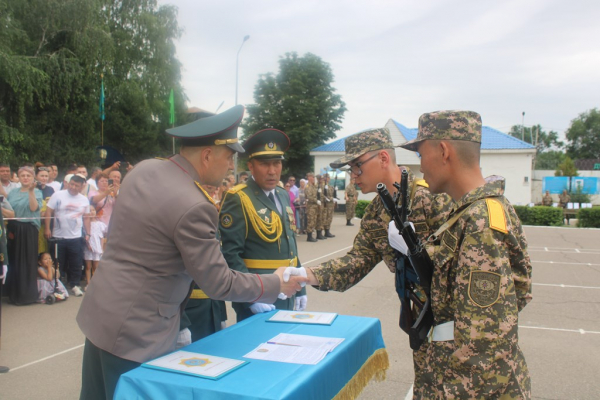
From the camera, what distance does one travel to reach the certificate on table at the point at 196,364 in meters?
1.81

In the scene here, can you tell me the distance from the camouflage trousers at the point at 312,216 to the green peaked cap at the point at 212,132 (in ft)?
39.4

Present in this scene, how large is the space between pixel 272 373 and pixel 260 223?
1626mm

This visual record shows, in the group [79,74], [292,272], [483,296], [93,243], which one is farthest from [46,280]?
[79,74]

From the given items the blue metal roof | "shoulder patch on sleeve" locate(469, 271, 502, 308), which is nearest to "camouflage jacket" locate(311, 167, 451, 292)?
"shoulder patch on sleeve" locate(469, 271, 502, 308)

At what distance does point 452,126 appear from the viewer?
191cm

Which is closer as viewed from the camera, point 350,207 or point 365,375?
point 365,375

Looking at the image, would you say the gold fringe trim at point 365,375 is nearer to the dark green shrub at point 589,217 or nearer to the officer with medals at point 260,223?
the officer with medals at point 260,223

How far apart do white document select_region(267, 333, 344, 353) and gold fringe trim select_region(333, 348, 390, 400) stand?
194mm

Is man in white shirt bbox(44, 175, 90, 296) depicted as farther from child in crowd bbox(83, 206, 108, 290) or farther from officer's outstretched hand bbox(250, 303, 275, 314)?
officer's outstretched hand bbox(250, 303, 275, 314)

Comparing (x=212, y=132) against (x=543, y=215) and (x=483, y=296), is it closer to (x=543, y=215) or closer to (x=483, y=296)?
(x=483, y=296)

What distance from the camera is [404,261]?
2221mm

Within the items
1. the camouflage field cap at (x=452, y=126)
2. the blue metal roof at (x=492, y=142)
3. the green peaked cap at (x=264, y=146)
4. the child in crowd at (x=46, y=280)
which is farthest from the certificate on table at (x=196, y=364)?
the blue metal roof at (x=492, y=142)

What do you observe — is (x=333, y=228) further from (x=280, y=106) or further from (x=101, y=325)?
(x=280, y=106)

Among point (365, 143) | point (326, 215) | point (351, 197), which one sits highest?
point (365, 143)
